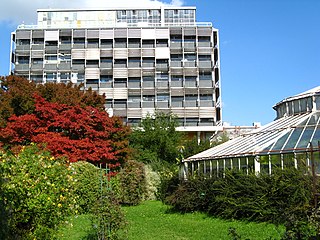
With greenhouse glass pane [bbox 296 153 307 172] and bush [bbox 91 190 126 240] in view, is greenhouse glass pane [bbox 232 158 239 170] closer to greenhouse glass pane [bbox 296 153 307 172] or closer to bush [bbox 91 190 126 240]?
greenhouse glass pane [bbox 296 153 307 172]

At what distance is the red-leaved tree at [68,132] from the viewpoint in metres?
24.4

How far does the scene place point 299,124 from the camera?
61.9 ft

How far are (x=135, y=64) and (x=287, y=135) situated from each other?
33.6 metres

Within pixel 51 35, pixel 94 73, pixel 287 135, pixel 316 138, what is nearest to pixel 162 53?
pixel 94 73

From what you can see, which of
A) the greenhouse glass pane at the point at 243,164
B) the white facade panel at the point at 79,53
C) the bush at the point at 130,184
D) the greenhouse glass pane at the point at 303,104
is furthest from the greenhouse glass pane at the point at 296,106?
the white facade panel at the point at 79,53

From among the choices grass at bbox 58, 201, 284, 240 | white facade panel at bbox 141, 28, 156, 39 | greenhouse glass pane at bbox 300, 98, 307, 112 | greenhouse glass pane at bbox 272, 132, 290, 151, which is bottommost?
grass at bbox 58, 201, 284, 240

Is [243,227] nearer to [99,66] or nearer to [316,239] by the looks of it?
[316,239]

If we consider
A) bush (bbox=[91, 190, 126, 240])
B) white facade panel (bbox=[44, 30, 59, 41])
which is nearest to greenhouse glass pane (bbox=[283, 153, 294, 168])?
bush (bbox=[91, 190, 126, 240])

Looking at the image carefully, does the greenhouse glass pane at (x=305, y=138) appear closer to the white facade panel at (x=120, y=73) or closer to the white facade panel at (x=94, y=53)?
the white facade panel at (x=120, y=73)

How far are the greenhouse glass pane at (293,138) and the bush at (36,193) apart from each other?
9498 millimetres

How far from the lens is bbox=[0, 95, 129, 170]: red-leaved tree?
24391mm

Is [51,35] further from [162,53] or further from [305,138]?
[305,138]

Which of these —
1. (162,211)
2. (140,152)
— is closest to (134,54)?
(140,152)

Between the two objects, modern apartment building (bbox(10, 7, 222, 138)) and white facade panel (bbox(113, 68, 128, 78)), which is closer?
modern apartment building (bbox(10, 7, 222, 138))
